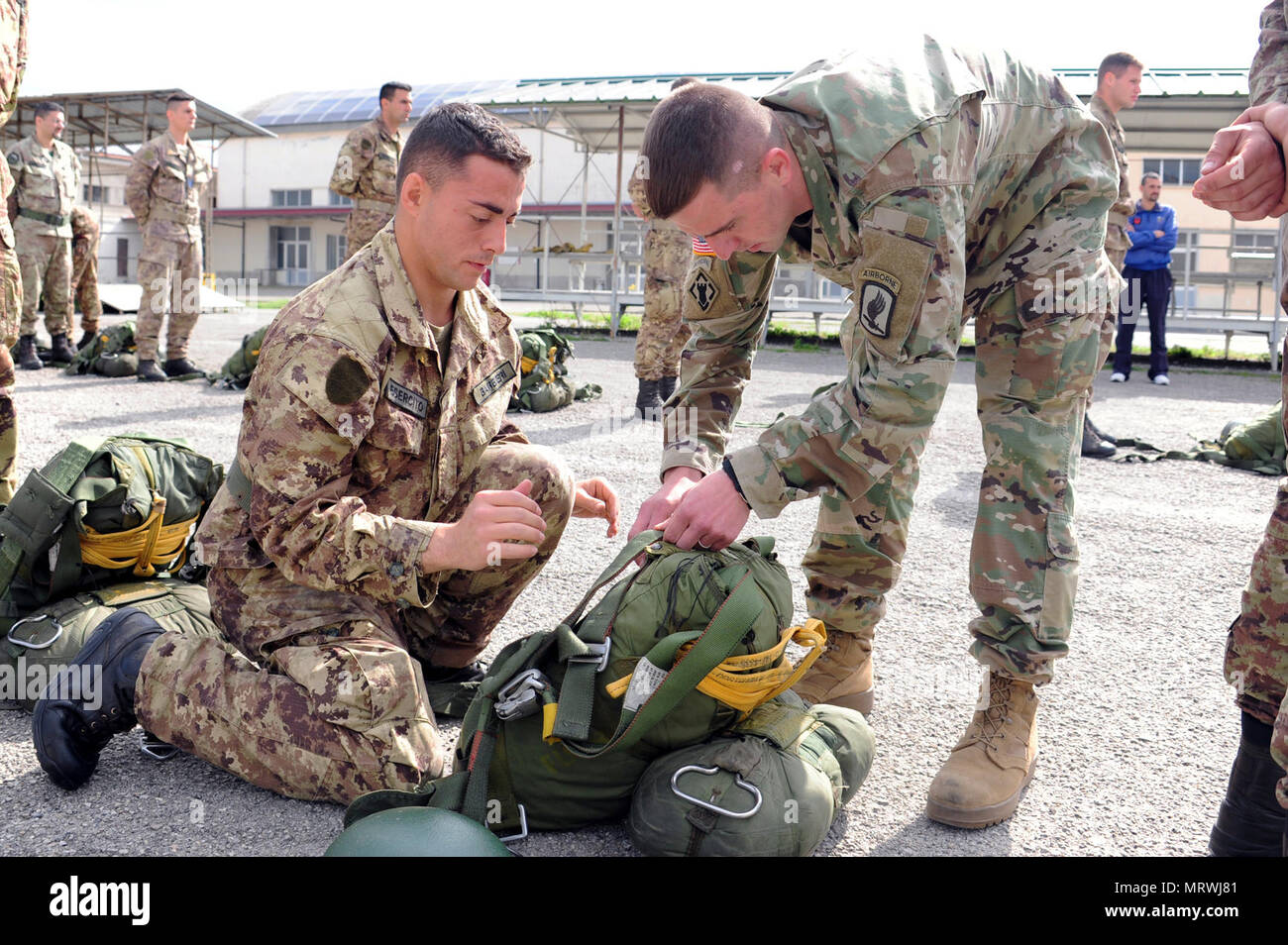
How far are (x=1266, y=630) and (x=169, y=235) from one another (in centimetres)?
913

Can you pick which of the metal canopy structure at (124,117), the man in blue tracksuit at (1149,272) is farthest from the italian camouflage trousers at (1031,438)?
the metal canopy structure at (124,117)

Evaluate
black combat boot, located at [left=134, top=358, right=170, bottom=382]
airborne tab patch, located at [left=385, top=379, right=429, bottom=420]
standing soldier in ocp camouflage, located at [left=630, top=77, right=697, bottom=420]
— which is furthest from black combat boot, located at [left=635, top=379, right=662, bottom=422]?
airborne tab patch, located at [left=385, top=379, right=429, bottom=420]

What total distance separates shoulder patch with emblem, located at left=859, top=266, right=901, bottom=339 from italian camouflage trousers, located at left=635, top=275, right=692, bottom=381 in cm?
554

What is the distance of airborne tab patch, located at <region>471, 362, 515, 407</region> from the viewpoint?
2.72m

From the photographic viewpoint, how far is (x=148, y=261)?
8.95 metres

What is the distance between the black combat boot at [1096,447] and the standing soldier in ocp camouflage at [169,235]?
7.03 meters

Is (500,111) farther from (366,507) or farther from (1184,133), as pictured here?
(366,507)

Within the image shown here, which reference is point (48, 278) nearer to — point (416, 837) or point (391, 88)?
point (391, 88)

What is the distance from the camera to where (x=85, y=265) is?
10.8 metres

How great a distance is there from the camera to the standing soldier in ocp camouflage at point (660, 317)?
25.2 feet

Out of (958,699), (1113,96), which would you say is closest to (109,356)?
(1113,96)

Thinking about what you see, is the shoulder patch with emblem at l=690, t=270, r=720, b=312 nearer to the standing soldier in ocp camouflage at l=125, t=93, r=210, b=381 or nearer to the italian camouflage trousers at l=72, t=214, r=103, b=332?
the standing soldier in ocp camouflage at l=125, t=93, r=210, b=381
